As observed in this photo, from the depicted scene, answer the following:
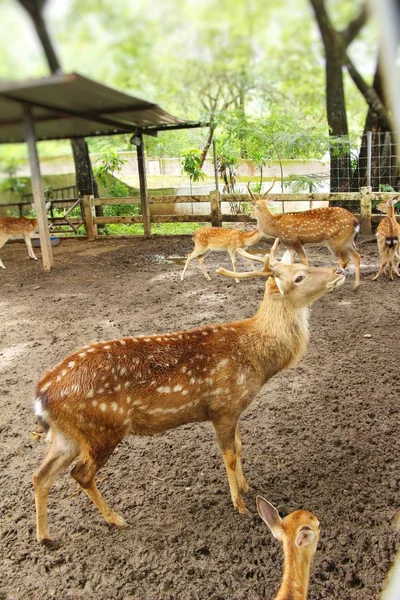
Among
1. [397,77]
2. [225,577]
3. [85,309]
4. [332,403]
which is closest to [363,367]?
[332,403]

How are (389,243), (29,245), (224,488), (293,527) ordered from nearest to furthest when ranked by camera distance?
(293,527), (224,488), (389,243), (29,245)

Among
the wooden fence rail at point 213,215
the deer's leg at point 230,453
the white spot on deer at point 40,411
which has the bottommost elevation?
the deer's leg at point 230,453

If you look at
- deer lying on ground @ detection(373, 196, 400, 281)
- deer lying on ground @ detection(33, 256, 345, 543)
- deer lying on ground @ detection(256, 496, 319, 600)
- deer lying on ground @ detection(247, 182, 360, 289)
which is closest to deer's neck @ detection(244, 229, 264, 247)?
deer lying on ground @ detection(247, 182, 360, 289)

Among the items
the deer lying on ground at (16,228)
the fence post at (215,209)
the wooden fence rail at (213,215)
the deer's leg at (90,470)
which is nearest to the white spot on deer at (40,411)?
the deer's leg at (90,470)

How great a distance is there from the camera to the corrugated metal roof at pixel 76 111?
51cm

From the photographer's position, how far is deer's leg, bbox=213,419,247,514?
231 cm

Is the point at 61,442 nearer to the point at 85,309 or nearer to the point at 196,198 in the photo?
the point at 85,309

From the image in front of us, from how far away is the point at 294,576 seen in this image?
60.2 inches

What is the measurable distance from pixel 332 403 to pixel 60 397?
1.83m

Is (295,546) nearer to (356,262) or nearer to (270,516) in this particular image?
(270,516)

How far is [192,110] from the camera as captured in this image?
2.38 ft


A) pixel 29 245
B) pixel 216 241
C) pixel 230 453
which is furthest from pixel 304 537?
pixel 29 245

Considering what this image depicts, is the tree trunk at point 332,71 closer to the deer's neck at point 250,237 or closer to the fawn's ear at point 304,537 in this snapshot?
the fawn's ear at point 304,537

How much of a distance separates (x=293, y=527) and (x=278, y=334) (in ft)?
3.49
